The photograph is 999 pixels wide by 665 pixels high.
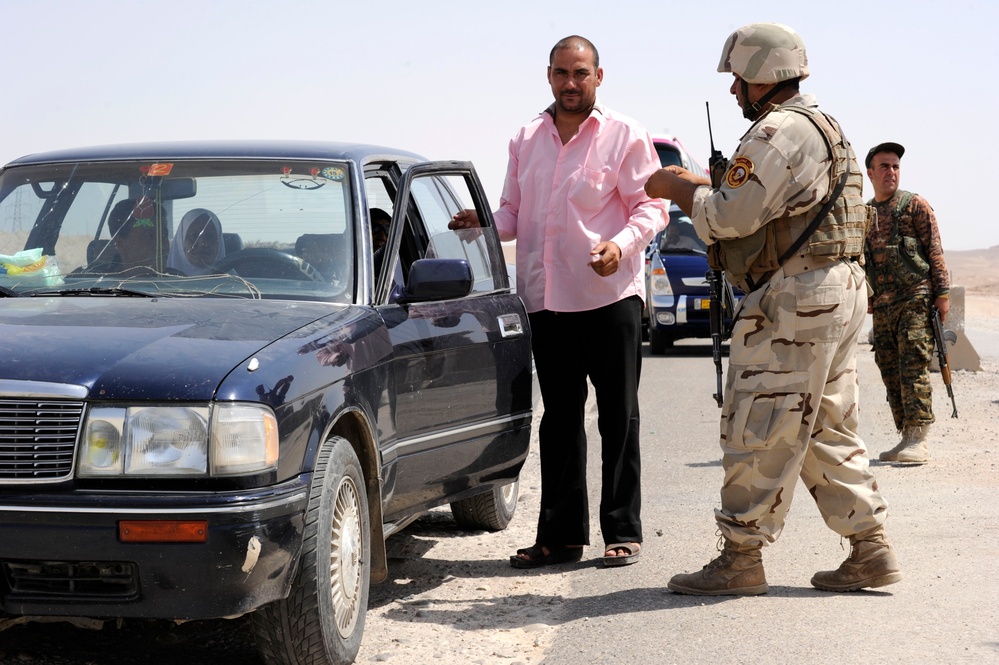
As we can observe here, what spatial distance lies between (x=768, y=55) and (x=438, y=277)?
1575 millimetres

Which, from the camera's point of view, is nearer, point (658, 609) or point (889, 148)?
point (658, 609)

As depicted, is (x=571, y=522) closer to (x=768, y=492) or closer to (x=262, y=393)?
(x=768, y=492)

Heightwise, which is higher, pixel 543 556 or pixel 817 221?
pixel 817 221

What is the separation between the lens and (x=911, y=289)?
901 centimetres

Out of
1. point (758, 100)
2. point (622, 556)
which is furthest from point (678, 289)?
point (758, 100)

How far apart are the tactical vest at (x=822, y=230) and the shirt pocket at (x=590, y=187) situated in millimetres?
871

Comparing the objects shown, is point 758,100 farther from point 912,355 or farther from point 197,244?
point 912,355

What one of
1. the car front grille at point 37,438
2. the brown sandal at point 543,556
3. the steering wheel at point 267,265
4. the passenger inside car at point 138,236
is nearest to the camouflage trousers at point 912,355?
the brown sandal at point 543,556

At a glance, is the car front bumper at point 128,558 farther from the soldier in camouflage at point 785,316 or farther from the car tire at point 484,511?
the car tire at point 484,511

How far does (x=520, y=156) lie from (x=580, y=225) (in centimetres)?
53

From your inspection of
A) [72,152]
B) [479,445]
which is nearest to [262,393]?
[479,445]

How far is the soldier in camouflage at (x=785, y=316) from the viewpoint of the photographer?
5.02 meters

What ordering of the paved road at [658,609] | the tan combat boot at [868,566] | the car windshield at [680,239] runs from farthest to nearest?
the car windshield at [680,239]
the tan combat boot at [868,566]
the paved road at [658,609]

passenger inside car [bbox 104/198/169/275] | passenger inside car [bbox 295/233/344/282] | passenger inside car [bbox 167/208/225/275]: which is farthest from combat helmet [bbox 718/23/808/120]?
passenger inside car [bbox 104/198/169/275]
